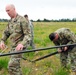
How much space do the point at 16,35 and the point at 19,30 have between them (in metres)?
0.14

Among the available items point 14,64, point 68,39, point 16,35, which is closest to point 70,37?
point 68,39

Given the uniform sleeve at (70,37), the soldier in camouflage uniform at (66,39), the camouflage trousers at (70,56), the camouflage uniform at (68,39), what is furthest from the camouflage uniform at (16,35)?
the camouflage trousers at (70,56)

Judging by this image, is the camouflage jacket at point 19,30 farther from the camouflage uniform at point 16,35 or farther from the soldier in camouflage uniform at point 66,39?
the soldier in camouflage uniform at point 66,39

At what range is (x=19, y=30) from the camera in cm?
713

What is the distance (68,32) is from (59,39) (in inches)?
10.8

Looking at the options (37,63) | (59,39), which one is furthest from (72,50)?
(37,63)

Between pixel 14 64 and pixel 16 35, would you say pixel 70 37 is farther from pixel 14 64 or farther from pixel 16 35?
pixel 14 64

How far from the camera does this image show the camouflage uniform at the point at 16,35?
7.02 m

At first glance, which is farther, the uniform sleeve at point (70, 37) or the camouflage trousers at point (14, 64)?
the uniform sleeve at point (70, 37)

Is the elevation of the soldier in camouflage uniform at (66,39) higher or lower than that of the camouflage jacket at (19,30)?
lower

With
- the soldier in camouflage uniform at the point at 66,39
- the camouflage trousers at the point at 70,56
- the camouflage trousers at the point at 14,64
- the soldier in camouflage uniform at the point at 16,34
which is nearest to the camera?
the soldier in camouflage uniform at the point at 16,34

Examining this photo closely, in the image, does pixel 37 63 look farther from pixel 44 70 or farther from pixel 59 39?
pixel 59 39

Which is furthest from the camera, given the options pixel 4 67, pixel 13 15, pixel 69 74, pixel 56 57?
pixel 56 57

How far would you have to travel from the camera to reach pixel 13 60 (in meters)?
7.15
